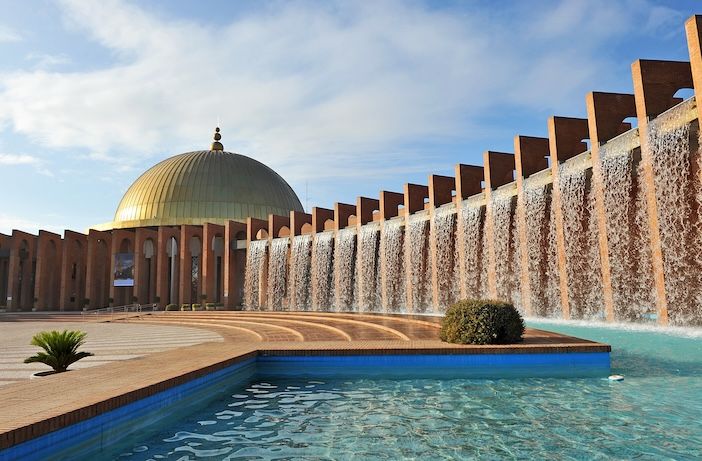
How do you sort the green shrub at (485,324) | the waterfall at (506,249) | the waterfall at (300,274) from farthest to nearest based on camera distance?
the waterfall at (300,274)
the waterfall at (506,249)
the green shrub at (485,324)

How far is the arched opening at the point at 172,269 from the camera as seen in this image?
4051 centimetres

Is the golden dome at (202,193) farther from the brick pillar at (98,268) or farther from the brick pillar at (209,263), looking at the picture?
the brick pillar at (209,263)

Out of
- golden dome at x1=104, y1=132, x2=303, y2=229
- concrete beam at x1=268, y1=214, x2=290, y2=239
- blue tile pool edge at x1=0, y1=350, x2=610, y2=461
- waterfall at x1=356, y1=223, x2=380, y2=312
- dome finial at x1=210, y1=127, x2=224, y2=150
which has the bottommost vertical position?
blue tile pool edge at x1=0, y1=350, x2=610, y2=461

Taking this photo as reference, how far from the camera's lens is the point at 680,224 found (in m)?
15.0

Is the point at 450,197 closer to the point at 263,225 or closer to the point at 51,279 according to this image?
the point at 263,225

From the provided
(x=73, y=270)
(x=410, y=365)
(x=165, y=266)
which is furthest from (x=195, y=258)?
(x=410, y=365)

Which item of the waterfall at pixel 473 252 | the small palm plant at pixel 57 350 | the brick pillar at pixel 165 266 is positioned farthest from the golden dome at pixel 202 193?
the small palm plant at pixel 57 350

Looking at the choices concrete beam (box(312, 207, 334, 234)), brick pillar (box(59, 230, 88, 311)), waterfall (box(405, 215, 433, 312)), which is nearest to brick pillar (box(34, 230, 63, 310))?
brick pillar (box(59, 230, 88, 311))

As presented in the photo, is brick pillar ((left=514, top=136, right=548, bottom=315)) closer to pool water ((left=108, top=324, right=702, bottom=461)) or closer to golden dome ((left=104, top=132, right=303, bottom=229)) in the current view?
pool water ((left=108, top=324, right=702, bottom=461))

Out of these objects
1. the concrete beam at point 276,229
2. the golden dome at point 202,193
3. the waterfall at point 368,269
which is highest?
the golden dome at point 202,193

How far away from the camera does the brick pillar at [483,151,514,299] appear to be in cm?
2262

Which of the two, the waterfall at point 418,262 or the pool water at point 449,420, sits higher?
the waterfall at point 418,262

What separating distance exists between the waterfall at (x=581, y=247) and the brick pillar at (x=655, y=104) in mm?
2897

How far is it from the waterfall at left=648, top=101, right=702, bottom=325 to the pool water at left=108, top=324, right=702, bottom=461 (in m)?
6.95
